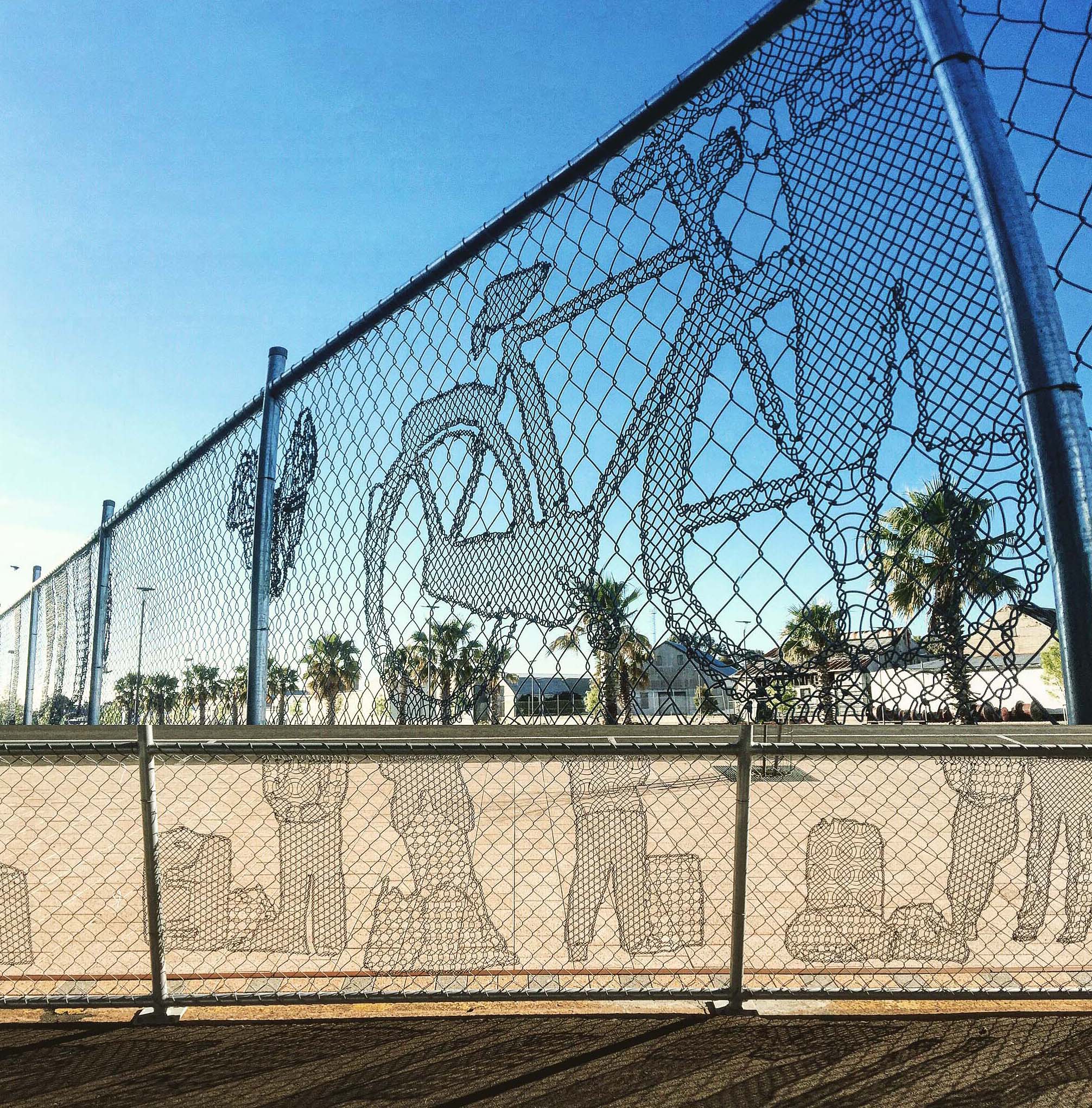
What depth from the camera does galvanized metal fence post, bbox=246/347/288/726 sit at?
3.62m

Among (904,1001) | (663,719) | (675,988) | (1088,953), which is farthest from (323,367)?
(1088,953)

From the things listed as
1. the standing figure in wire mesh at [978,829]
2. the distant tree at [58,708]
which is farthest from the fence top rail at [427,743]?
the distant tree at [58,708]

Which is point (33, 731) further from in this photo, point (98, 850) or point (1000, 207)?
point (1000, 207)

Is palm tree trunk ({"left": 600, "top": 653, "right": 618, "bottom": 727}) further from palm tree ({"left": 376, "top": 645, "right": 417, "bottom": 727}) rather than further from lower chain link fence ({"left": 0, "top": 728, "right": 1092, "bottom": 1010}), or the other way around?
palm tree ({"left": 376, "top": 645, "right": 417, "bottom": 727})

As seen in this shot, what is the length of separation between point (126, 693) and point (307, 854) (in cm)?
548

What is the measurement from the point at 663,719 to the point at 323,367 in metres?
2.43

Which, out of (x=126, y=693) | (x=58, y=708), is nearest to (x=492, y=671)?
(x=126, y=693)

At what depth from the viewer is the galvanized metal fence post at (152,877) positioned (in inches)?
93.7

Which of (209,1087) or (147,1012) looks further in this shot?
(147,1012)

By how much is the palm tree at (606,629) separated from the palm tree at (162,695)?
428 centimetres

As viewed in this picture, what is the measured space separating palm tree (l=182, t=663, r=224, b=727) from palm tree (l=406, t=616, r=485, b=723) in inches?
77.3

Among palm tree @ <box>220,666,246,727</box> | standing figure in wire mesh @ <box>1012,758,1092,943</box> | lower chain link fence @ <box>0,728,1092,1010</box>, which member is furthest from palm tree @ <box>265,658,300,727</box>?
standing figure in wire mesh @ <box>1012,758,1092,943</box>

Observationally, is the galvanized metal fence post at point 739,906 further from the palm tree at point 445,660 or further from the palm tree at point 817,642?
the palm tree at point 445,660

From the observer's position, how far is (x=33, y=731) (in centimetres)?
274
